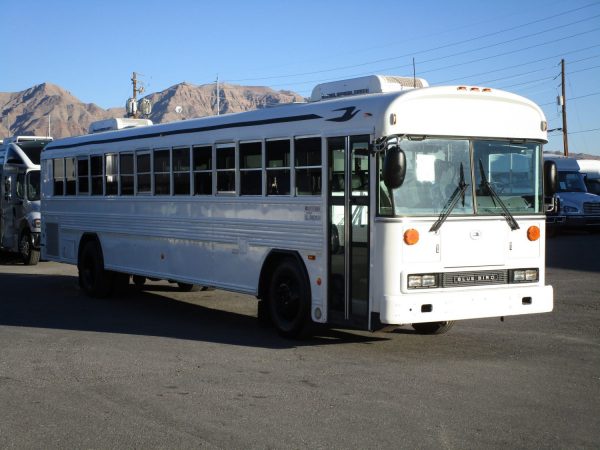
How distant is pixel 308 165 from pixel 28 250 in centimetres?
1417

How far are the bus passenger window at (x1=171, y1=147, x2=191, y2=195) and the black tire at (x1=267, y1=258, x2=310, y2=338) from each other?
2.55 meters

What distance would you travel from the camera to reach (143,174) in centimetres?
1449

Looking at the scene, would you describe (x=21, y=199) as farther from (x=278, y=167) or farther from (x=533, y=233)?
(x=533, y=233)

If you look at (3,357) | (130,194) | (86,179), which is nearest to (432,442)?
(3,357)

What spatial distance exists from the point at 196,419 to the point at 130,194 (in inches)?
322

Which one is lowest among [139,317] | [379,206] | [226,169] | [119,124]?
[139,317]

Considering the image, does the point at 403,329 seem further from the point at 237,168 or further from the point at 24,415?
the point at 24,415

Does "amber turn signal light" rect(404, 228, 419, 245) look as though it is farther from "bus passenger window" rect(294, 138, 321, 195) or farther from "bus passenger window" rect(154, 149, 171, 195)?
"bus passenger window" rect(154, 149, 171, 195)

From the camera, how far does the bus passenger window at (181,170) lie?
13.2m

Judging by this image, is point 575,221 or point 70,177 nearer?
point 70,177

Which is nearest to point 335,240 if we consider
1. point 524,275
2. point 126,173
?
point 524,275

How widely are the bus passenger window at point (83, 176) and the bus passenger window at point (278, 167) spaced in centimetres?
592

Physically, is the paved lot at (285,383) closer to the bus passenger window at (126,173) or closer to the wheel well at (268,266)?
the wheel well at (268,266)

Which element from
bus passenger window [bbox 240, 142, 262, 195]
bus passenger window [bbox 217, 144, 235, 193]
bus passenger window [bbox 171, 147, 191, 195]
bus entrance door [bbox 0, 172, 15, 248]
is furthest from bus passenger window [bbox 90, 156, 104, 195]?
bus entrance door [bbox 0, 172, 15, 248]
